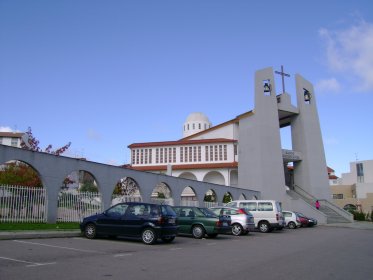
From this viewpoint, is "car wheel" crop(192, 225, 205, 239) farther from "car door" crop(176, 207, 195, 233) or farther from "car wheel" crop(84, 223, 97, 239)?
"car wheel" crop(84, 223, 97, 239)

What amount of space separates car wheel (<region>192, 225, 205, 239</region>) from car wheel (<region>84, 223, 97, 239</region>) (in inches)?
193

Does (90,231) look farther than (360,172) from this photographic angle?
No

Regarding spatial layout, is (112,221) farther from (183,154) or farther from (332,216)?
(183,154)

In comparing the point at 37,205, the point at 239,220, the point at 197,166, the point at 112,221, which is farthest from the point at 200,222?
the point at 197,166

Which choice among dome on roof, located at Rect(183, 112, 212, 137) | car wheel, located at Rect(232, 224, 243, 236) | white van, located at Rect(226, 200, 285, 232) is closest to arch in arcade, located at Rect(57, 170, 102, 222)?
car wheel, located at Rect(232, 224, 243, 236)

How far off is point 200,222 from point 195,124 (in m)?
61.0

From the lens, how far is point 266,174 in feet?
145

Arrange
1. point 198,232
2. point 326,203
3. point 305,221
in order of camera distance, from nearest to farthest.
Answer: point 198,232 < point 305,221 < point 326,203

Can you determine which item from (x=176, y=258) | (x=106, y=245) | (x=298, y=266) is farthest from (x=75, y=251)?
(x=298, y=266)

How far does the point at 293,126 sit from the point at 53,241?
4251cm

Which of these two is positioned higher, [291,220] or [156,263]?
[291,220]

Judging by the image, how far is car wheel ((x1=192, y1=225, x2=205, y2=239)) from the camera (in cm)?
1703

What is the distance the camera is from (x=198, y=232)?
17.1 metres

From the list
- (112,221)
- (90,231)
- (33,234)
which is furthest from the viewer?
(90,231)
